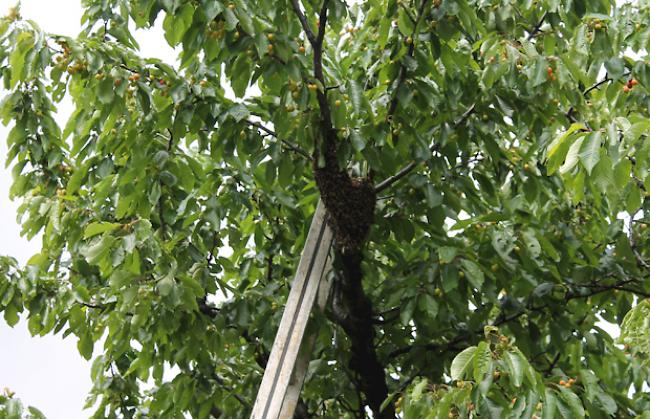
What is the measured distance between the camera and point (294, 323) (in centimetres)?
376

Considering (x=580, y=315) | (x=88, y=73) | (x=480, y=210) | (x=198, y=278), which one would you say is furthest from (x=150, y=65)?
(x=580, y=315)

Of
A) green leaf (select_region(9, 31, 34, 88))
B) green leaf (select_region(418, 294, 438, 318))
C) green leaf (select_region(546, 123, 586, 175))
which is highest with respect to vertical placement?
green leaf (select_region(9, 31, 34, 88))

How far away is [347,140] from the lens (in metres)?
3.61

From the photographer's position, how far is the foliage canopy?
11.5ft

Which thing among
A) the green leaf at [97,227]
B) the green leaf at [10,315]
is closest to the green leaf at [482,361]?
the green leaf at [97,227]

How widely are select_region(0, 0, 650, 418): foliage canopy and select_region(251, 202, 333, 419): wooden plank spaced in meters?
0.11

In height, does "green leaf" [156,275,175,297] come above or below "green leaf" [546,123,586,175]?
below

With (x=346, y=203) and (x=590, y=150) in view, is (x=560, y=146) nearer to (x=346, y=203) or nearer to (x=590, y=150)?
(x=590, y=150)

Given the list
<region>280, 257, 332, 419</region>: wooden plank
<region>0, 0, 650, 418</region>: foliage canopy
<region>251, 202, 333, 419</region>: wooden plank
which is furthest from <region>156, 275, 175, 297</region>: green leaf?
<region>280, 257, 332, 419</region>: wooden plank

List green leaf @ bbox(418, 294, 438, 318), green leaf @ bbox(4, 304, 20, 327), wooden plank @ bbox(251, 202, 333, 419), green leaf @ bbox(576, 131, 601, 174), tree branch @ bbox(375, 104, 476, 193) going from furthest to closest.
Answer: green leaf @ bbox(4, 304, 20, 327) < tree branch @ bbox(375, 104, 476, 193) < green leaf @ bbox(418, 294, 438, 318) < wooden plank @ bbox(251, 202, 333, 419) < green leaf @ bbox(576, 131, 601, 174)

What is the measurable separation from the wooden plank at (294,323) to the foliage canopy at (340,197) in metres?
0.11

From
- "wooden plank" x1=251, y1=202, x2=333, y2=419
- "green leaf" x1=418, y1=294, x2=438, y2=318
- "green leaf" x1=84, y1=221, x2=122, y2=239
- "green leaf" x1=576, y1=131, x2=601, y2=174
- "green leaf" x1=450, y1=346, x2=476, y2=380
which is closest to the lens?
"green leaf" x1=576, y1=131, x2=601, y2=174

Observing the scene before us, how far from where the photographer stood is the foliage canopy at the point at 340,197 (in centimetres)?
350

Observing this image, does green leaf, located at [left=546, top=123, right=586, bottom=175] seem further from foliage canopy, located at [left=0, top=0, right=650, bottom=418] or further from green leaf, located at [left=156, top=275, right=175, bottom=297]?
green leaf, located at [left=156, top=275, right=175, bottom=297]
